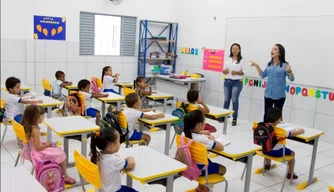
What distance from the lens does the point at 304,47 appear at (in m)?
5.99

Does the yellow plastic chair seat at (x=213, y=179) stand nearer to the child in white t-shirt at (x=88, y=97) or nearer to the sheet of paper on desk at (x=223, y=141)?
the sheet of paper on desk at (x=223, y=141)

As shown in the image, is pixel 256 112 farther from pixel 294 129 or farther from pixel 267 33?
pixel 294 129

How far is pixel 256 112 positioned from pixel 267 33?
64.4 inches

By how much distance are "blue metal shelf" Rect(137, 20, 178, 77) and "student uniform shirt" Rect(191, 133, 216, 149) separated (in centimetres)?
559

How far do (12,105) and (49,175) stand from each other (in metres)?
2.08

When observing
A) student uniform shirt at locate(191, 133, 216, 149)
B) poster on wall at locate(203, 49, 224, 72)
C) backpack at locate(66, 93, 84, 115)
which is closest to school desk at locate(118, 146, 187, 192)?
student uniform shirt at locate(191, 133, 216, 149)

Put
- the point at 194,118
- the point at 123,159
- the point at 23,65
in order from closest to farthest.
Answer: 1. the point at 123,159
2. the point at 194,118
3. the point at 23,65

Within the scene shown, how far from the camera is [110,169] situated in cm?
239

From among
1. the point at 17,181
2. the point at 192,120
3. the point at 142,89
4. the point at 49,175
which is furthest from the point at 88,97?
the point at 17,181

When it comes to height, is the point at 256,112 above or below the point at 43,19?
below

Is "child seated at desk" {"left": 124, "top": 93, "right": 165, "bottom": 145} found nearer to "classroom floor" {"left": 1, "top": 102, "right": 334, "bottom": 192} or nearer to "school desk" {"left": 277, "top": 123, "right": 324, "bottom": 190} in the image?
"classroom floor" {"left": 1, "top": 102, "right": 334, "bottom": 192}

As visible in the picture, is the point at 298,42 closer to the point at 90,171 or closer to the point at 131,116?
the point at 131,116

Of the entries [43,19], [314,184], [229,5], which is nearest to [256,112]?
[229,5]

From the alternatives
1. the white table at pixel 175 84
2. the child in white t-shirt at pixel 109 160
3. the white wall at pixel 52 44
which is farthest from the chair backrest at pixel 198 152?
the white wall at pixel 52 44
